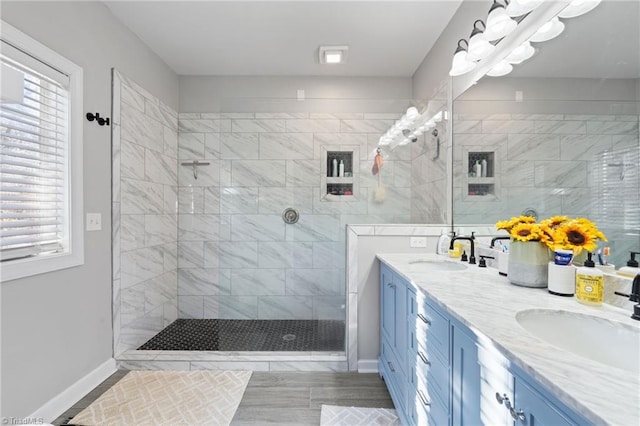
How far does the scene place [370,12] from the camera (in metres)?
2.29

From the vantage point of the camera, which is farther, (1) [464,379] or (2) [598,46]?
(2) [598,46]

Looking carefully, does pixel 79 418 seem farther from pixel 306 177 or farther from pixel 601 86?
pixel 601 86

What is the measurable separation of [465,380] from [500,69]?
1.60 m

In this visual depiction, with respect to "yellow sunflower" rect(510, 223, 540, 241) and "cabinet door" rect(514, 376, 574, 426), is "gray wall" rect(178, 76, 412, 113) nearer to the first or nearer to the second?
"yellow sunflower" rect(510, 223, 540, 241)

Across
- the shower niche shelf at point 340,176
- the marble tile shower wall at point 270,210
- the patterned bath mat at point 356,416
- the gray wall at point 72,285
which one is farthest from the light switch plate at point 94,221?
the patterned bath mat at point 356,416

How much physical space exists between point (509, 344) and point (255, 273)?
2.67m

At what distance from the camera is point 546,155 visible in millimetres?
1354

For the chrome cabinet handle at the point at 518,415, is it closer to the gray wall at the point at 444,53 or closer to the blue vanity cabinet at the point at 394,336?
the blue vanity cabinet at the point at 394,336

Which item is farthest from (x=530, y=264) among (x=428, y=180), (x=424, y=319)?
(x=428, y=180)

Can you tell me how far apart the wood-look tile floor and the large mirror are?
1.37 m

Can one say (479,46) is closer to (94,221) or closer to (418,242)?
(418,242)

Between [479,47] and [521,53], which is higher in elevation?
[479,47]

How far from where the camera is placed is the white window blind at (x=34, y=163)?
156cm

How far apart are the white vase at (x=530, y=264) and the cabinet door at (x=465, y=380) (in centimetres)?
46
